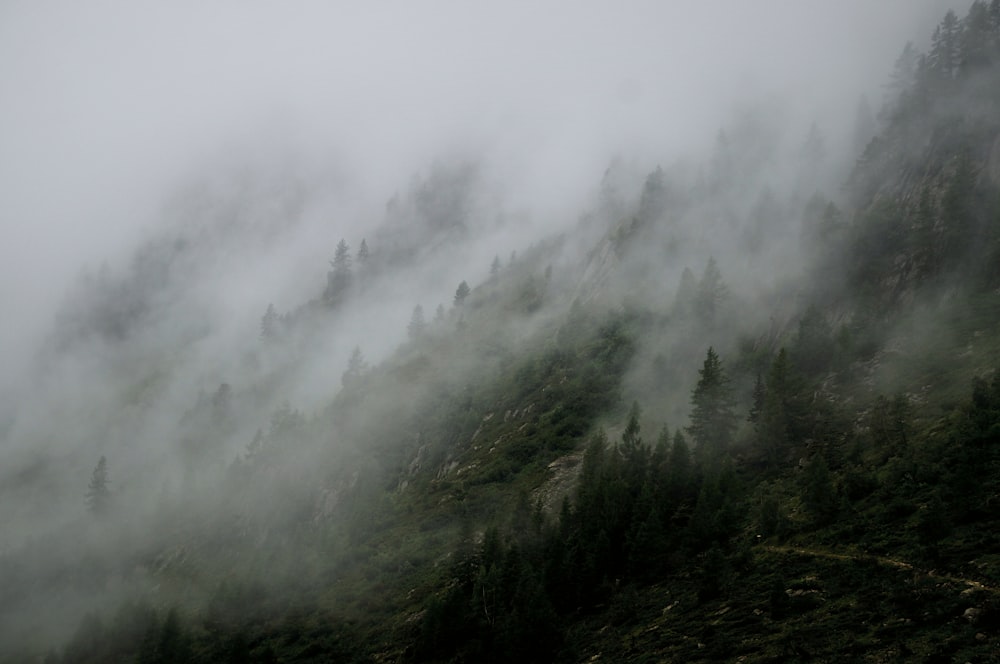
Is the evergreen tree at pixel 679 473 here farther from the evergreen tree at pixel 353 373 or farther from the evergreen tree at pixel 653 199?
the evergreen tree at pixel 353 373

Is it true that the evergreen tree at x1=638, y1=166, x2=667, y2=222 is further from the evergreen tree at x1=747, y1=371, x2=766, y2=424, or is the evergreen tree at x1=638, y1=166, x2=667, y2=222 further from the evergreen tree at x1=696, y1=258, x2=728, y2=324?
the evergreen tree at x1=747, y1=371, x2=766, y2=424

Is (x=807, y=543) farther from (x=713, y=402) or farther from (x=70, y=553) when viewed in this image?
(x=70, y=553)

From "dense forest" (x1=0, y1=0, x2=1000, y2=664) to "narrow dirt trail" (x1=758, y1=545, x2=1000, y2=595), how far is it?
0.28m

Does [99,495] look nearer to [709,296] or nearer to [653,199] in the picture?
[709,296]

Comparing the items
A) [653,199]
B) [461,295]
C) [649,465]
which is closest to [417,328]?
[461,295]

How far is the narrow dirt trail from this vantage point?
1142 inches

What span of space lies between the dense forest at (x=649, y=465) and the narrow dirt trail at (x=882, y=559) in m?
0.28

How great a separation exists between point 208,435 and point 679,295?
142695mm

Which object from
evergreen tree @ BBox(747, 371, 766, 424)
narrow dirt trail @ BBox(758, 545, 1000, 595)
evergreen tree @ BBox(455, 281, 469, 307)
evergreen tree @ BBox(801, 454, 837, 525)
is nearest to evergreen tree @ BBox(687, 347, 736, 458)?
evergreen tree @ BBox(747, 371, 766, 424)

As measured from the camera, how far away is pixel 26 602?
124 meters

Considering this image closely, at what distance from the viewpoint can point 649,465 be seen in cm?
7038

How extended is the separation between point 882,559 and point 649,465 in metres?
34.0

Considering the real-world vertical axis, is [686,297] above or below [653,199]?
below

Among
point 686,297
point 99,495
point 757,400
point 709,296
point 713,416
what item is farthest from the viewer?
A: point 99,495
